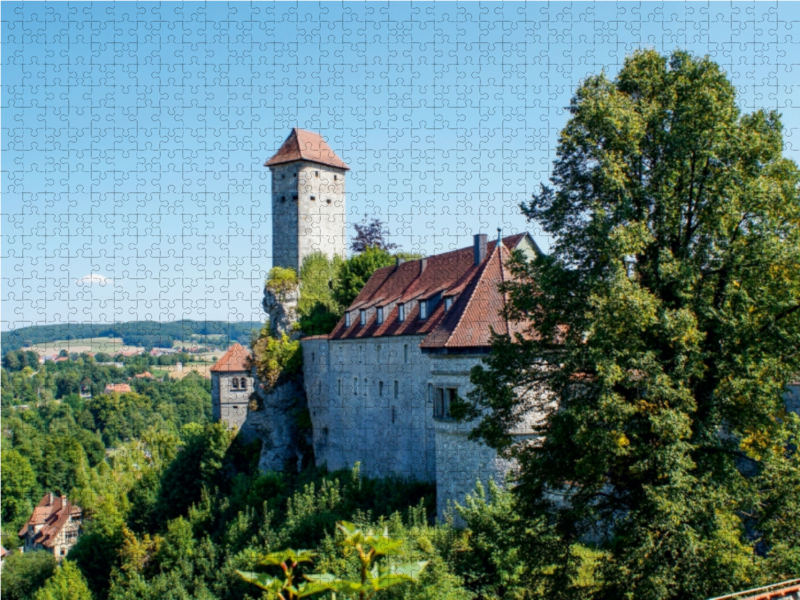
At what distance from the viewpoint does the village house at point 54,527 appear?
69.4 meters

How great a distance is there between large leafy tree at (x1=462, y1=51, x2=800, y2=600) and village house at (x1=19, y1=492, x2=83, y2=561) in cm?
6078

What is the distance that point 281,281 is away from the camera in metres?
45.8

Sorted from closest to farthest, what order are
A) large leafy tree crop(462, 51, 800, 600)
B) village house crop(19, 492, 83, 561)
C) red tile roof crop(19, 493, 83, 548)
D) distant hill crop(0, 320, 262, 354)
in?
large leafy tree crop(462, 51, 800, 600), distant hill crop(0, 320, 262, 354), village house crop(19, 492, 83, 561), red tile roof crop(19, 493, 83, 548)

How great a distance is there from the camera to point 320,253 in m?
47.3

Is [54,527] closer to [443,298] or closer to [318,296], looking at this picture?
[318,296]

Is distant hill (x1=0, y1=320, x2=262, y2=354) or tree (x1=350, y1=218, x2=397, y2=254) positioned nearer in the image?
distant hill (x1=0, y1=320, x2=262, y2=354)

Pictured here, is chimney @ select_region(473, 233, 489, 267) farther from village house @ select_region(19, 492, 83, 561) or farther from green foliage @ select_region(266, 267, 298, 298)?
village house @ select_region(19, 492, 83, 561)

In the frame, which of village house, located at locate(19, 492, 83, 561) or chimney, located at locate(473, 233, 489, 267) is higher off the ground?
chimney, located at locate(473, 233, 489, 267)

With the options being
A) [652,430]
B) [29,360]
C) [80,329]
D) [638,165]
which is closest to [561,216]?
[638,165]

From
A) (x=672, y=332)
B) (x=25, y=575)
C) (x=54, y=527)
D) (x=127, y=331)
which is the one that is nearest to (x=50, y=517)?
(x=54, y=527)

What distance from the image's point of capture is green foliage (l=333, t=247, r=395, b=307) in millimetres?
43062

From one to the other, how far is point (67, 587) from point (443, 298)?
2701 cm

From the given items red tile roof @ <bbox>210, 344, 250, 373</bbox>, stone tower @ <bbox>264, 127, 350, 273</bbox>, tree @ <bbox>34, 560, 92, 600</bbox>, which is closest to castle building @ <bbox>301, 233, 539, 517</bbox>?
stone tower @ <bbox>264, 127, 350, 273</bbox>

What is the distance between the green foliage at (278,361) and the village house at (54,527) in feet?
106
